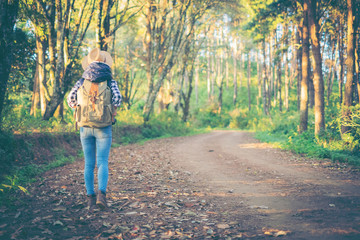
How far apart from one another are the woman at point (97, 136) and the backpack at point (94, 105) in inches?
2.2

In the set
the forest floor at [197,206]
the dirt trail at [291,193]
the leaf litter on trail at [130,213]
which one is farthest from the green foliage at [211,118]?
the leaf litter on trail at [130,213]

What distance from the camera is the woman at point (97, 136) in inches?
178

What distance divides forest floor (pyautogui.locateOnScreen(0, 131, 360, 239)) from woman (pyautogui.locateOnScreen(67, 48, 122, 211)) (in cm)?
35

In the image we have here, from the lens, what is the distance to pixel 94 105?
4418 millimetres

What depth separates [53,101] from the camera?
12320mm

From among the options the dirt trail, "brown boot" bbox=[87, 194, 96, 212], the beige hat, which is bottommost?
the dirt trail

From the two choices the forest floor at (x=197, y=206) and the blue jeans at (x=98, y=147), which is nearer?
the forest floor at (x=197, y=206)

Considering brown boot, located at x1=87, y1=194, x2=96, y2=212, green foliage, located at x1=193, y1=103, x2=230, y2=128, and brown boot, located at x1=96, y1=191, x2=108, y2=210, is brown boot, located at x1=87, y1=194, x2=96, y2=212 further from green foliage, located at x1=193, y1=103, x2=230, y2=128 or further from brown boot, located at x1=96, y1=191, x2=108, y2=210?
green foliage, located at x1=193, y1=103, x2=230, y2=128

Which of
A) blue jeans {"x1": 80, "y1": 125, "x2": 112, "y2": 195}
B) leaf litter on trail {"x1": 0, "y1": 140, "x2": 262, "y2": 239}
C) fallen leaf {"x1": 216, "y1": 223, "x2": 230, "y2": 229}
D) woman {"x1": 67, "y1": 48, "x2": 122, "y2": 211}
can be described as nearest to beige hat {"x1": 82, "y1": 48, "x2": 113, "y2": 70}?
woman {"x1": 67, "y1": 48, "x2": 122, "y2": 211}

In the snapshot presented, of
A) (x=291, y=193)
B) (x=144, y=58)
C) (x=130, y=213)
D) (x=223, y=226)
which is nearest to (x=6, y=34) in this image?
(x=130, y=213)

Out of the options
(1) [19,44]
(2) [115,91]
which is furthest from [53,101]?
(2) [115,91]

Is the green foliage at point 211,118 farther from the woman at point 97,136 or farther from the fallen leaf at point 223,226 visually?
the fallen leaf at point 223,226

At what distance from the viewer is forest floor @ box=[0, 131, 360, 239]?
3.63 meters

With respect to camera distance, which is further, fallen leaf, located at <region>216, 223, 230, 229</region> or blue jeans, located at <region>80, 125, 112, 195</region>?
blue jeans, located at <region>80, 125, 112, 195</region>
